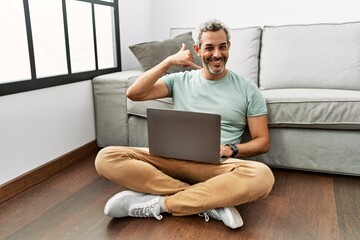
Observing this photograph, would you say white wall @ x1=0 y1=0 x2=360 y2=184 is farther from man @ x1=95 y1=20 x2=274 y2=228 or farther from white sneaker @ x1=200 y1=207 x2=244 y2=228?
white sneaker @ x1=200 y1=207 x2=244 y2=228

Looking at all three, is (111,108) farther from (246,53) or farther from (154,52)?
(246,53)

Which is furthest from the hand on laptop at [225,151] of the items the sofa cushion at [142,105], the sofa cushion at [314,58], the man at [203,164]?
the sofa cushion at [314,58]

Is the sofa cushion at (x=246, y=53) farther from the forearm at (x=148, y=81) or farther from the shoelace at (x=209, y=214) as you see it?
the shoelace at (x=209, y=214)

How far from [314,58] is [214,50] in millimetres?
1016

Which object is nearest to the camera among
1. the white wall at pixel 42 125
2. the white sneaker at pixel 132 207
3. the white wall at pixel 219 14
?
the white sneaker at pixel 132 207

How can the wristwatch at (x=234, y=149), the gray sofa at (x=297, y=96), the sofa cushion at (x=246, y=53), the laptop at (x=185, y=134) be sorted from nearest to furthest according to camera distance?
the laptop at (x=185, y=134)
the wristwatch at (x=234, y=149)
the gray sofa at (x=297, y=96)
the sofa cushion at (x=246, y=53)

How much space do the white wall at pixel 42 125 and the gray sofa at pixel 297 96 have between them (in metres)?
0.14

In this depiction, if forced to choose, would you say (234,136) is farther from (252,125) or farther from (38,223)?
(38,223)

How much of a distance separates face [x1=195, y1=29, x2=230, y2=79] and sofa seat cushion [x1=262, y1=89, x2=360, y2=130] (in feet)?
1.55

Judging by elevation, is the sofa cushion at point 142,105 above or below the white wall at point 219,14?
below

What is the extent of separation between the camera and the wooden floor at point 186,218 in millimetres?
1357

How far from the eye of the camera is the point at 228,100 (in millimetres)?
1604

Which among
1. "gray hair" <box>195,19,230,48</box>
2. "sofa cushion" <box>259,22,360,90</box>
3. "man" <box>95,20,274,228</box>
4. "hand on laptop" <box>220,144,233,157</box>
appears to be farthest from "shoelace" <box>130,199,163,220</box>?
"sofa cushion" <box>259,22,360,90</box>

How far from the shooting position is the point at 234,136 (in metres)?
1.65
